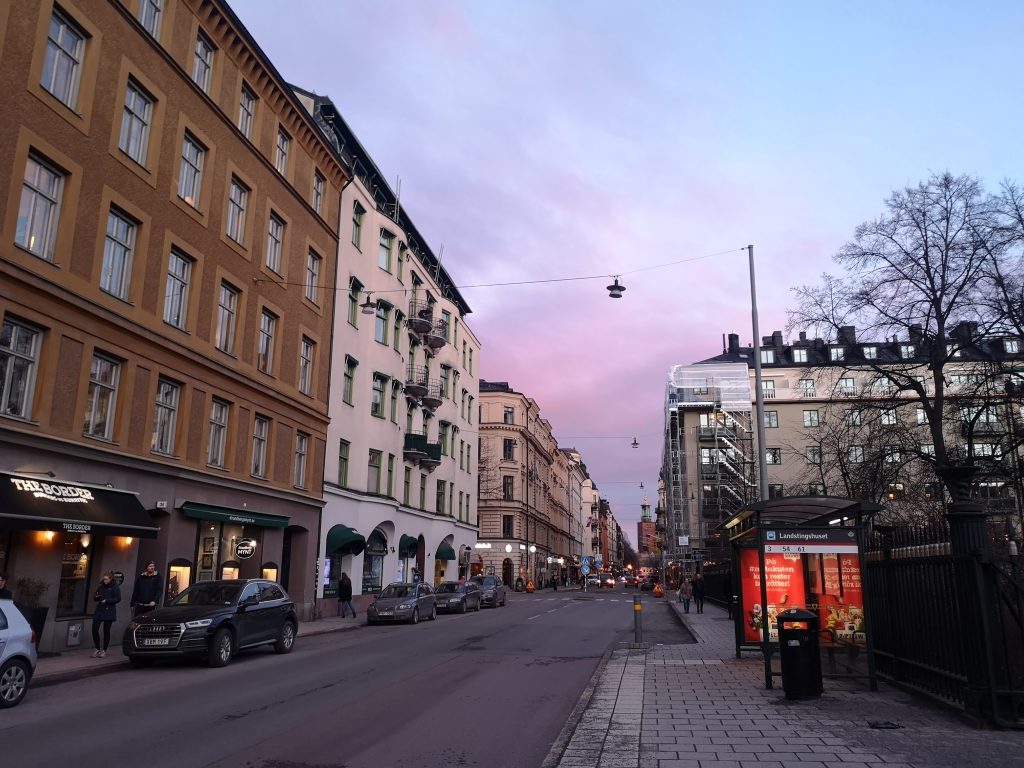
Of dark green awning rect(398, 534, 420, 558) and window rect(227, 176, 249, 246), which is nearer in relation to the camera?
window rect(227, 176, 249, 246)

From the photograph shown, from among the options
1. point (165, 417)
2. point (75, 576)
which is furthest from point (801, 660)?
point (165, 417)

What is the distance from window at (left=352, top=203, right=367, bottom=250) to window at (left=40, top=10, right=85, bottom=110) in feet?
56.5

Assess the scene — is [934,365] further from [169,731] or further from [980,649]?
[169,731]

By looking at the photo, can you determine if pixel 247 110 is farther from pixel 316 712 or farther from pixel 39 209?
pixel 316 712

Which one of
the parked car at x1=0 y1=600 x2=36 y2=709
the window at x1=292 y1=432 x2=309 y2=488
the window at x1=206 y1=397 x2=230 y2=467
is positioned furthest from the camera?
the window at x1=292 y1=432 x2=309 y2=488

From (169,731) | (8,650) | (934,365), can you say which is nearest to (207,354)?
(8,650)

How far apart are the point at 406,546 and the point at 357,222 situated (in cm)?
1647

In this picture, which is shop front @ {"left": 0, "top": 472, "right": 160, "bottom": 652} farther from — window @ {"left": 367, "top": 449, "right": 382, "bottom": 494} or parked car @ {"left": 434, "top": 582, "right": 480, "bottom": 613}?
parked car @ {"left": 434, "top": 582, "right": 480, "bottom": 613}

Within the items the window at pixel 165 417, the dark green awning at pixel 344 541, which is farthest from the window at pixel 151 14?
the dark green awning at pixel 344 541

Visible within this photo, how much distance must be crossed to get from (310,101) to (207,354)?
15302 millimetres

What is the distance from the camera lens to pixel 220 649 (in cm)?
1513

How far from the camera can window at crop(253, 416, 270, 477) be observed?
2676 centimetres

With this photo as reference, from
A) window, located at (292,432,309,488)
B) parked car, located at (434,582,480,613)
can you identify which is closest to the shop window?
window, located at (292,432,309,488)

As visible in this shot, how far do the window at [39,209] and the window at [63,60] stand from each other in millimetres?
1773
